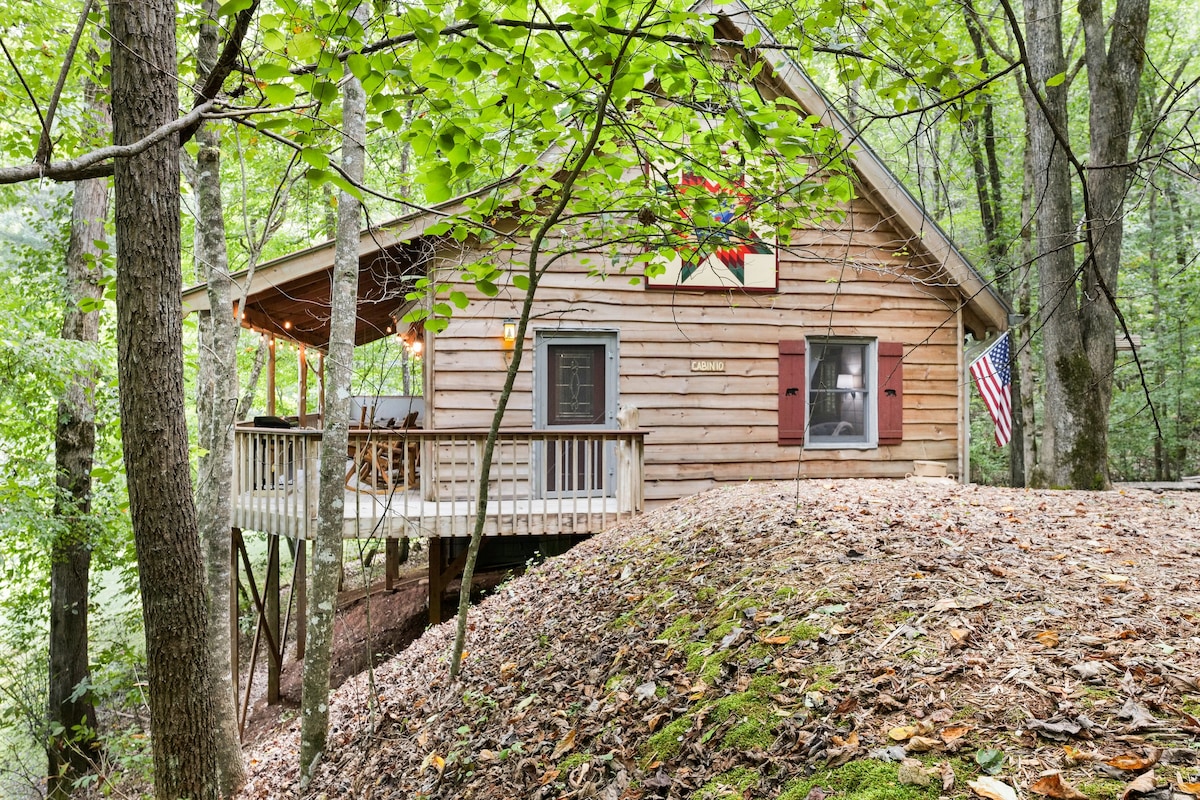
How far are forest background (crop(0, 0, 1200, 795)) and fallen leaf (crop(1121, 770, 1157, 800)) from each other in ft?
2.98

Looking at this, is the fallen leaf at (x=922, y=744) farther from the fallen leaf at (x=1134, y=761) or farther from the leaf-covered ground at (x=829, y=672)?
the fallen leaf at (x=1134, y=761)

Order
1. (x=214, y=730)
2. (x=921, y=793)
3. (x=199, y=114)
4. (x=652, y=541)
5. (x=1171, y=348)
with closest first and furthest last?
(x=921, y=793)
(x=199, y=114)
(x=214, y=730)
(x=652, y=541)
(x=1171, y=348)

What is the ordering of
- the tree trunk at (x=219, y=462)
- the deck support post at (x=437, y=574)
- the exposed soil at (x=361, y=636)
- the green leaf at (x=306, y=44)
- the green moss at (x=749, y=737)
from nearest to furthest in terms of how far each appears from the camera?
the green leaf at (x=306, y=44), the green moss at (x=749, y=737), the tree trunk at (x=219, y=462), the deck support post at (x=437, y=574), the exposed soil at (x=361, y=636)

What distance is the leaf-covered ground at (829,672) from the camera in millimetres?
2129

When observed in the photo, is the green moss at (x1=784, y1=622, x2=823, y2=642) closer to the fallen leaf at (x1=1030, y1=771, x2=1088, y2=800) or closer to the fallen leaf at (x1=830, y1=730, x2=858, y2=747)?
the fallen leaf at (x1=830, y1=730, x2=858, y2=747)

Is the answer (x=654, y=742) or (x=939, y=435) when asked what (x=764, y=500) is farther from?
(x=939, y=435)

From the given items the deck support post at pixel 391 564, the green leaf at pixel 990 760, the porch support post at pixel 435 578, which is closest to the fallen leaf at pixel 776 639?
the green leaf at pixel 990 760

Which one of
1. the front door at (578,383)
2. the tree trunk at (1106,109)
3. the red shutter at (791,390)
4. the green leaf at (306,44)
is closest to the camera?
the green leaf at (306,44)

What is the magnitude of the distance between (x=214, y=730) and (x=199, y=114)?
2.93m

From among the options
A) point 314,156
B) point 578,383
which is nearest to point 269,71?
point 314,156

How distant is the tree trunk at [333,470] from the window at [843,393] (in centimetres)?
653

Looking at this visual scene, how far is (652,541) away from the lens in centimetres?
579

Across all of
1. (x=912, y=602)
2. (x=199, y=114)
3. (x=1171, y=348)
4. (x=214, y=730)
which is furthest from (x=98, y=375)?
(x=1171, y=348)

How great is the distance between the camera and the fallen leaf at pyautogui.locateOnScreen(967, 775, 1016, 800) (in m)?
1.87
